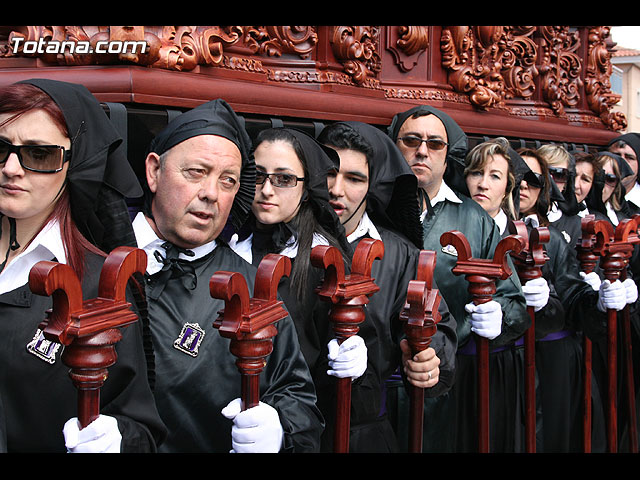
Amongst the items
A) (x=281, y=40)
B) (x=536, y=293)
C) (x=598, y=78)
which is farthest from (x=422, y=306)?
(x=598, y=78)

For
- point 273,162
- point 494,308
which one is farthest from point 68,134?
point 494,308

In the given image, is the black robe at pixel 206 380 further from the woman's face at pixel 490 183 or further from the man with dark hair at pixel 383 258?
the woman's face at pixel 490 183

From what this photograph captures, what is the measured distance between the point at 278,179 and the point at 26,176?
0.80 meters

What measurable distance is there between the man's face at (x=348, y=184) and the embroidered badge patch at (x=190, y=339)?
784 millimetres

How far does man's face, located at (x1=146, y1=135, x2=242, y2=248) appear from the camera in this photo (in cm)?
174

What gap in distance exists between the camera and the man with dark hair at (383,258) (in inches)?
88.5

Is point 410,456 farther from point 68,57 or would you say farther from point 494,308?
point 68,57

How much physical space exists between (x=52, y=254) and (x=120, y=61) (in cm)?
101

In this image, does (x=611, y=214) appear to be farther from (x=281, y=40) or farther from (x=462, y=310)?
(x=281, y=40)

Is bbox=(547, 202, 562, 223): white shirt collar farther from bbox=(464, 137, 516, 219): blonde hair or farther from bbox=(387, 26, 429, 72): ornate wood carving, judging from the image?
bbox=(387, 26, 429, 72): ornate wood carving

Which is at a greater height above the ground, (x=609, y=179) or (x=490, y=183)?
(x=609, y=179)

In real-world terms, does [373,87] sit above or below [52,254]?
above

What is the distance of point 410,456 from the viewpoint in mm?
1485

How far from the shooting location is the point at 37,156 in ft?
4.78
